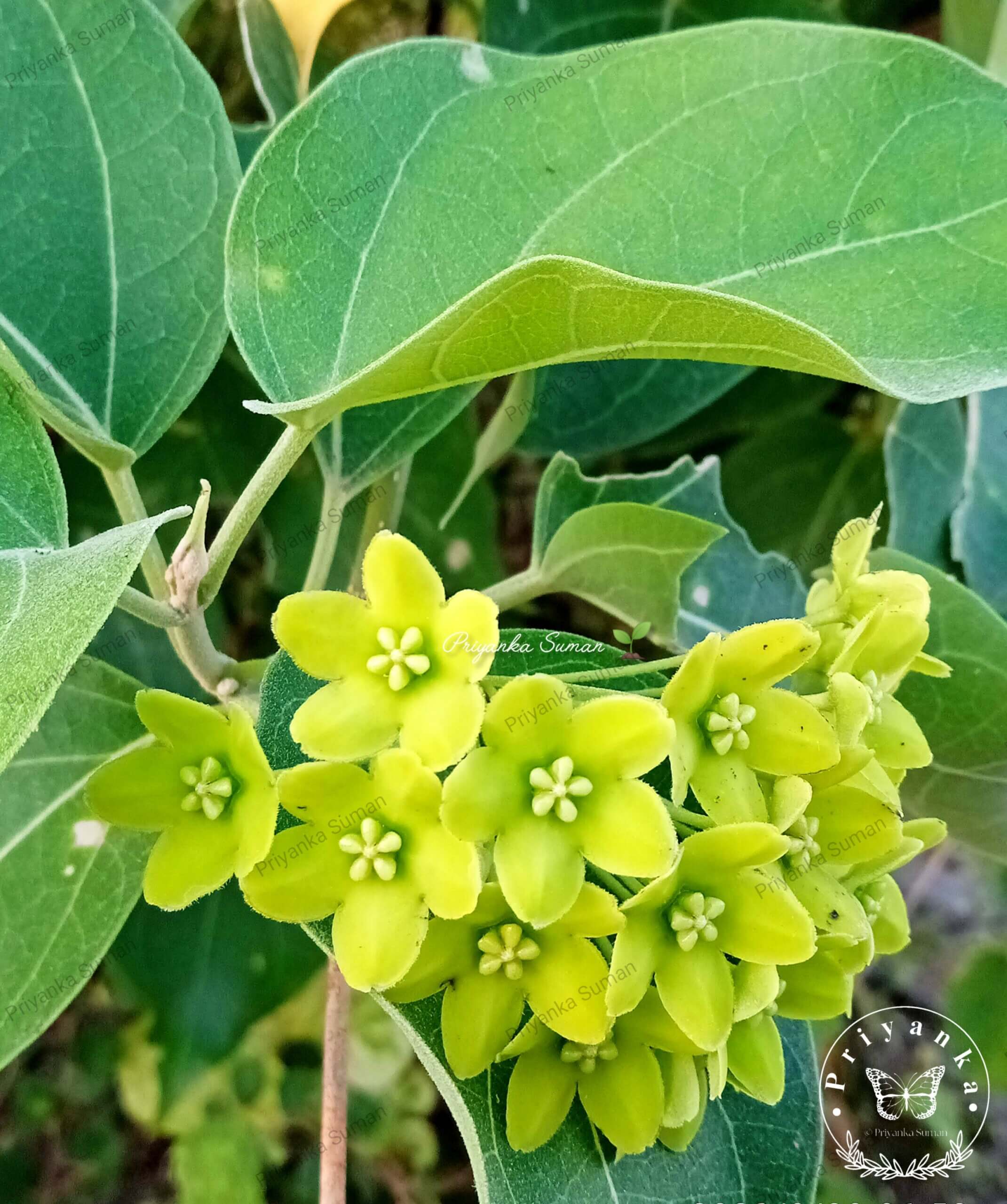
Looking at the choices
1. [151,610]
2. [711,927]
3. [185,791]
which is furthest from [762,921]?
[151,610]

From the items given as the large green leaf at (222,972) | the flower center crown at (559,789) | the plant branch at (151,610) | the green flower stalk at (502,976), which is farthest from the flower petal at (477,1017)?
the large green leaf at (222,972)

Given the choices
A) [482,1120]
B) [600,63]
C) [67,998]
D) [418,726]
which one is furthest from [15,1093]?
[600,63]

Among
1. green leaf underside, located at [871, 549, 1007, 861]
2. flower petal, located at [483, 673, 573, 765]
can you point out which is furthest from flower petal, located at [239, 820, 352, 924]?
green leaf underside, located at [871, 549, 1007, 861]

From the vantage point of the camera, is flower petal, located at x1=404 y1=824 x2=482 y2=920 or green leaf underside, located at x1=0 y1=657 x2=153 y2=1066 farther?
green leaf underside, located at x1=0 y1=657 x2=153 y2=1066

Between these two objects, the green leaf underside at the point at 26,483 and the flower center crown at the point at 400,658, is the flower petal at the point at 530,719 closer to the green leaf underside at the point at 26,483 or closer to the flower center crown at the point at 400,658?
the flower center crown at the point at 400,658

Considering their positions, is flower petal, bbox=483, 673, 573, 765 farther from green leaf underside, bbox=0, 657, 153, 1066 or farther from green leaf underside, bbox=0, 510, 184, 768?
green leaf underside, bbox=0, 657, 153, 1066
